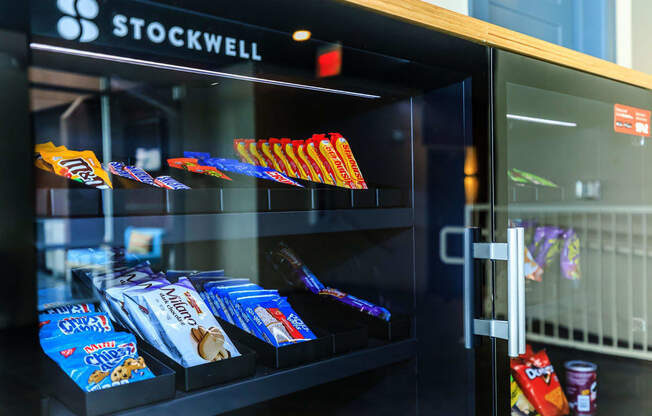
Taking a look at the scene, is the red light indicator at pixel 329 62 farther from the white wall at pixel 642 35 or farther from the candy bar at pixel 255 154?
the white wall at pixel 642 35

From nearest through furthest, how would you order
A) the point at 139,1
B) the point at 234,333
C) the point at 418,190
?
the point at 139,1, the point at 234,333, the point at 418,190

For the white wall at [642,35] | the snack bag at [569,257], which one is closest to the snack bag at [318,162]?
the snack bag at [569,257]

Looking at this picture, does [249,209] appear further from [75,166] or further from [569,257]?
[569,257]

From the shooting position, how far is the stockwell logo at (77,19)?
0.66 m

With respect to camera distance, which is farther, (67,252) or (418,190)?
(418,190)

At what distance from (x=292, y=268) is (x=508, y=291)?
0.45 m

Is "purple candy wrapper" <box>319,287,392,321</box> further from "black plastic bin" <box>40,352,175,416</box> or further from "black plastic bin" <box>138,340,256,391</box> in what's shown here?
"black plastic bin" <box>40,352,175,416</box>

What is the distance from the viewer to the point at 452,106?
1.04 meters

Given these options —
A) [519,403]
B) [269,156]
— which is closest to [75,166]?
[269,156]

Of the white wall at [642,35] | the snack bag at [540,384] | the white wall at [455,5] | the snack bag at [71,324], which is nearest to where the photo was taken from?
the snack bag at [71,324]

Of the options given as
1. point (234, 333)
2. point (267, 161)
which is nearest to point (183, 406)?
point (234, 333)

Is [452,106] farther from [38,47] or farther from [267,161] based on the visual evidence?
[38,47]

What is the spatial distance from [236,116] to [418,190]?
438mm

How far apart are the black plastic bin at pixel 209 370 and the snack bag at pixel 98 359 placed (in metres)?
0.04
